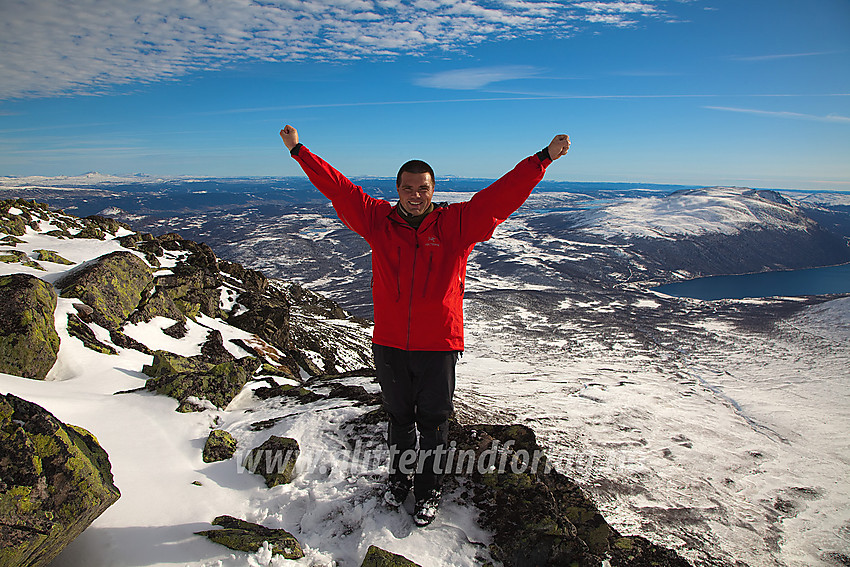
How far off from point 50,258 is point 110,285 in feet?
18.4

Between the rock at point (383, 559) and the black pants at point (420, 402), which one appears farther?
the black pants at point (420, 402)

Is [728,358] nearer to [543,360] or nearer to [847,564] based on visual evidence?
[543,360]

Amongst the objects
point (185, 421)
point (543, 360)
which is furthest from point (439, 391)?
point (543, 360)

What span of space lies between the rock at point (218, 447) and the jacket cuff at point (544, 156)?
18.1ft

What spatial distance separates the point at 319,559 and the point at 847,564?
1508 cm

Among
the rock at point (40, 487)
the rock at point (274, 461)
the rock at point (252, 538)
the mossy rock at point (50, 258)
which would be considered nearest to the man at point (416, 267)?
the rock at point (252, 538)

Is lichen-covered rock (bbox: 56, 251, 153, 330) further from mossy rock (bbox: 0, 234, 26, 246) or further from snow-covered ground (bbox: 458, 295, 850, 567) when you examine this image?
snow-covered ground (bbox: 458, 295, 850, 567)

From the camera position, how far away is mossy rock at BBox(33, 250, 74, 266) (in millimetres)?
16159

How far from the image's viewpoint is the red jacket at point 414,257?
4059 millimetres

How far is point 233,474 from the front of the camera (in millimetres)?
5352

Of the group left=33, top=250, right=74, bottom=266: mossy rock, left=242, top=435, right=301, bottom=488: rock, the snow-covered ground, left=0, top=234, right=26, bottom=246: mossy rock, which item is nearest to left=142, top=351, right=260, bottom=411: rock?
left=242, top=435, right=301, bottom=488: rock

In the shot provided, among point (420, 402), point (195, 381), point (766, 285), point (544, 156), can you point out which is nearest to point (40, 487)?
point (420, 402)

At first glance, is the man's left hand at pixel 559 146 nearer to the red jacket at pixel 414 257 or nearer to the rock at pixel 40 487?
the red jacket at pixel 414 257

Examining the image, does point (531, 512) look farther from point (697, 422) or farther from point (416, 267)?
point (697, 422)
